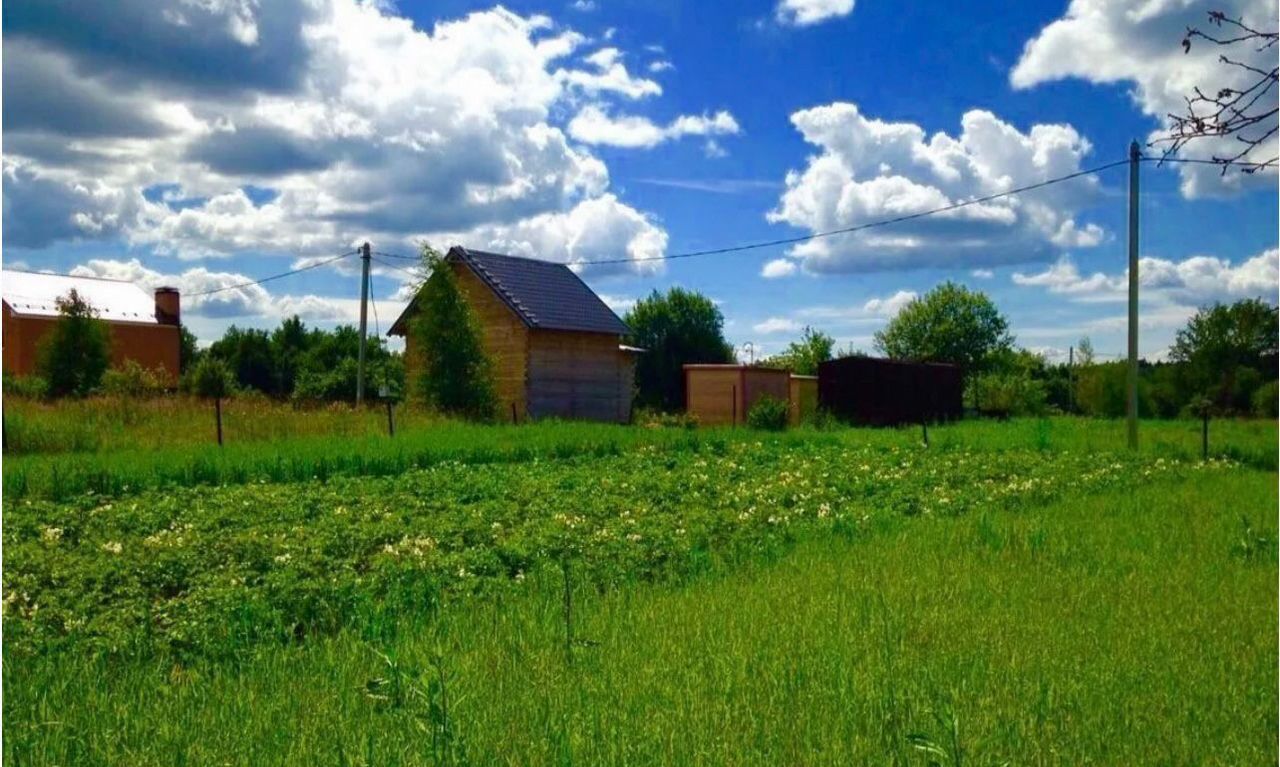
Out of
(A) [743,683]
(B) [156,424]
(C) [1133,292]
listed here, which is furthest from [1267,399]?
(A) [743,683]

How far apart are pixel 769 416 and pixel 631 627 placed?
71.2 ft

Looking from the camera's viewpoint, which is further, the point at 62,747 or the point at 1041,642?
the point at 1041,642

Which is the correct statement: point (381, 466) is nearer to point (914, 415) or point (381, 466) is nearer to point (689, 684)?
point (689, 684)

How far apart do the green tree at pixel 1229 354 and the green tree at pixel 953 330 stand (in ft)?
56.0

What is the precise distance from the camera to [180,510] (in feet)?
35.2

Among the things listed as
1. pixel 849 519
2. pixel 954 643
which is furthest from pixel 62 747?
pixel 849 519

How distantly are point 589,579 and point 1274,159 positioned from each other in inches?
217

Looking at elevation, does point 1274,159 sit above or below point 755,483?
above

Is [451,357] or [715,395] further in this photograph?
[715,395]

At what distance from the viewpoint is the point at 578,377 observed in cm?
3269

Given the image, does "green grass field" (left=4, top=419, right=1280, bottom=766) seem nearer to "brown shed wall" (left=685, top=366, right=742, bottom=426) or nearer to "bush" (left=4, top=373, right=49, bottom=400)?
"brown shed wall" (left=685, top=366, right=742, bottom=426)

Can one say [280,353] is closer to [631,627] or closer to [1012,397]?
[1012,397]

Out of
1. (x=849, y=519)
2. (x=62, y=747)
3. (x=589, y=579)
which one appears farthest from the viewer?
(x=849, y=519)

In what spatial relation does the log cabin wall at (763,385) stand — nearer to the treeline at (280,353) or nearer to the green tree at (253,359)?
the treeline at (280,353)
